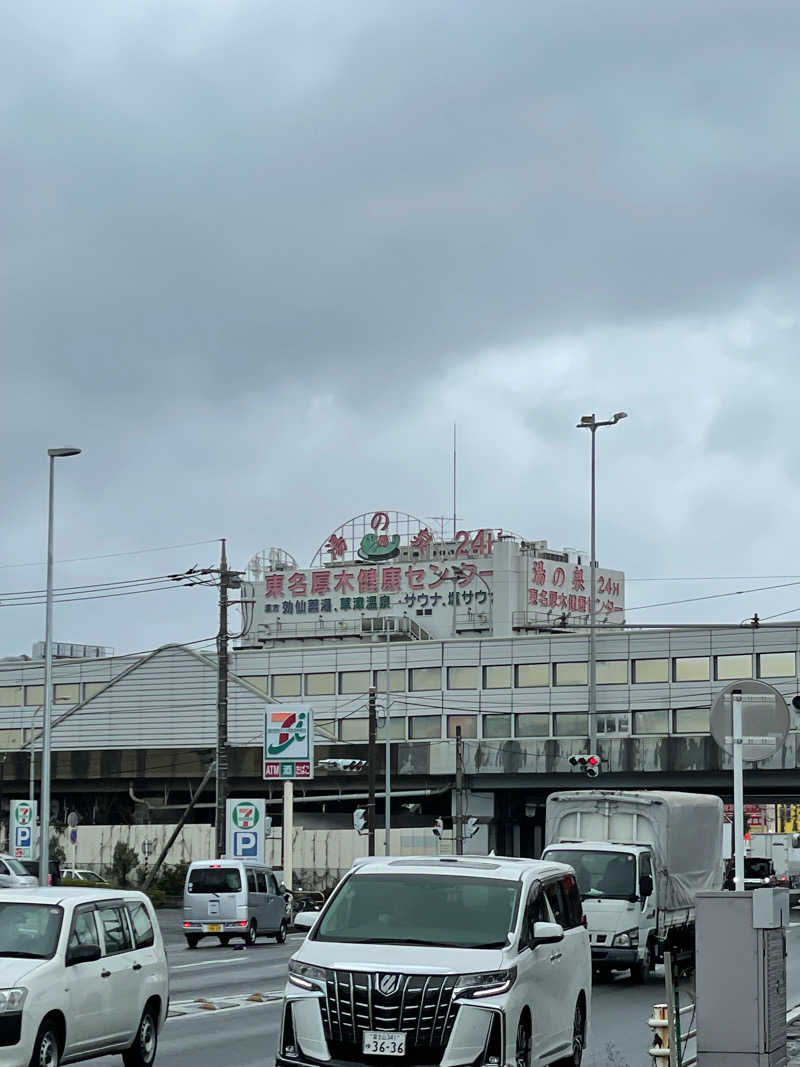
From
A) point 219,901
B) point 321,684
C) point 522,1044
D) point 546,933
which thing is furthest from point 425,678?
point 522,1044

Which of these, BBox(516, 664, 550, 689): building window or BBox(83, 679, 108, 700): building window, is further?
BBox(83, 679, 108, 700): building window

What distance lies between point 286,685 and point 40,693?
16354mm

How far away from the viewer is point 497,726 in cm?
9012

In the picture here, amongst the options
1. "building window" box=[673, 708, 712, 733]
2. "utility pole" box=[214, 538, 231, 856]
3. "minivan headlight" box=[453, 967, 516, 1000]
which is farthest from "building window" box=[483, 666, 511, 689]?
"minivan headlight" box=[453, 967, 516, 1000]

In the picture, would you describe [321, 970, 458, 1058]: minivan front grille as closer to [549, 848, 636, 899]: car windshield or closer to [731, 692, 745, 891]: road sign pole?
[731, 692, 745, 891]: road sign pole

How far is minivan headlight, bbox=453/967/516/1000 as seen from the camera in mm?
11984

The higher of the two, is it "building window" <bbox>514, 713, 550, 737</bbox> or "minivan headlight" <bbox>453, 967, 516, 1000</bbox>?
"building window" <bbox>514, 713, 550, 737</bbox>

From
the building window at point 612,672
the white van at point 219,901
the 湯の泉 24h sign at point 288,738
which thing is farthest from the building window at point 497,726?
the white van at point 219,901

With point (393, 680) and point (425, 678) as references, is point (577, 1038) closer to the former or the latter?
point (425, 678)

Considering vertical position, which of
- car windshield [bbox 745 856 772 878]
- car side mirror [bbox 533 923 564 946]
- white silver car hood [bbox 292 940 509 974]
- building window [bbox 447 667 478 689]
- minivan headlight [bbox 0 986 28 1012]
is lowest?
car windshield [bbox 745 856 772 878]

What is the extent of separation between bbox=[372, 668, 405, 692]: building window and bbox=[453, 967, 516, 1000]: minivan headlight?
81193mm

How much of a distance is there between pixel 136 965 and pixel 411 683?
77.8 m

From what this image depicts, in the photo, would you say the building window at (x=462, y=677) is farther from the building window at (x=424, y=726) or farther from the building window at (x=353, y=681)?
the building window at (x=353, y=681)

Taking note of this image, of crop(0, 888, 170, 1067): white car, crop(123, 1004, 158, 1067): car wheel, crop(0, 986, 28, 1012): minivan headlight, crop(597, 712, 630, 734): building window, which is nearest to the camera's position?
crop(0, 986, 28, 1012): minivan headlight
